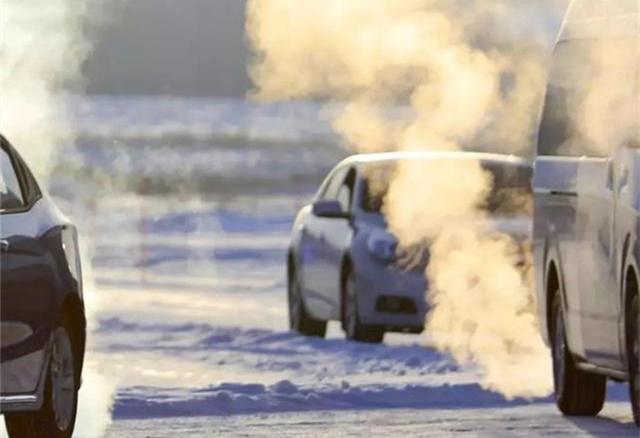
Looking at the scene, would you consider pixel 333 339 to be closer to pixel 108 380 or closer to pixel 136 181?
pixel 108 380

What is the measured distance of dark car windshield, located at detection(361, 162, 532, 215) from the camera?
79.7ft

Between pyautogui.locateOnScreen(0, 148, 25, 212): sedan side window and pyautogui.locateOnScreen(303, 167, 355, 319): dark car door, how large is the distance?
9125mm

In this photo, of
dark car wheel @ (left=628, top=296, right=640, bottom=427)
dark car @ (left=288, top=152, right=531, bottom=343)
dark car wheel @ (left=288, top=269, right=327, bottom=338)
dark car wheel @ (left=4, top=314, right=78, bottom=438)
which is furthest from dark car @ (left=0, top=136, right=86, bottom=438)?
dark car wheel @ (left=288, top=269, right=327, bottom=338)

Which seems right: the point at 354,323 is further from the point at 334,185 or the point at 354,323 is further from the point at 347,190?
the point at 334,185

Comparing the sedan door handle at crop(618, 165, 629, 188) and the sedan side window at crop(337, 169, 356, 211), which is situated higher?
the sedan door handle at crop(618, 165, 629, 188)

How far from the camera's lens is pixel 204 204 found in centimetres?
6694

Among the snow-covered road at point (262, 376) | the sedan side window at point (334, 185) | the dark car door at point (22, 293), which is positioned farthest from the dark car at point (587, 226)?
the sedan side window at point (334, 185)

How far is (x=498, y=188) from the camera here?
24.5 metres

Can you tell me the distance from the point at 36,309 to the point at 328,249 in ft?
33.8

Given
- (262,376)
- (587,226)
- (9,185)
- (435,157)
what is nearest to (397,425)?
(587,226)

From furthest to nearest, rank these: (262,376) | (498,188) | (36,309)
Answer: (498,188) < (262,376) < (36,309)

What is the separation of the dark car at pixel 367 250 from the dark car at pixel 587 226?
4957mm

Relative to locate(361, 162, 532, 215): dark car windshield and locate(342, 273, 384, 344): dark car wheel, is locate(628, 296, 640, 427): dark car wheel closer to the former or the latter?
locate(342, 273, 384, 344): dark car wheel

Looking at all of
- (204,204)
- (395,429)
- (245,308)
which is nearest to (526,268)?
(395,429)
